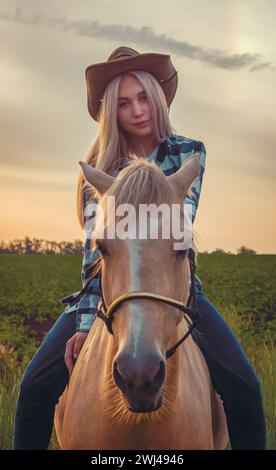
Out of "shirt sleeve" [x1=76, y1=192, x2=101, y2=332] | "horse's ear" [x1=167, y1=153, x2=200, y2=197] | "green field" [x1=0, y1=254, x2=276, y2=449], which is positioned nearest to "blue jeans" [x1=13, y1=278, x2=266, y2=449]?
"shirt sleeve" [x1=76, y1=192, x2=101, y2=332]

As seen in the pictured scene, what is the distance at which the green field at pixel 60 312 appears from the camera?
568 centimetres

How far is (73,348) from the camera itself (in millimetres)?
3314

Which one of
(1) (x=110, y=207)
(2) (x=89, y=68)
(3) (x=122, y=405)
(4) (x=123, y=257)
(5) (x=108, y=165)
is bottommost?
(3) (x=122, y=405)

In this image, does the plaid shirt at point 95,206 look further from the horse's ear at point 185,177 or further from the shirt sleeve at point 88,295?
the horse's ear at point 185,177

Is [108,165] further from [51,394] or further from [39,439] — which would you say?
[39,439]

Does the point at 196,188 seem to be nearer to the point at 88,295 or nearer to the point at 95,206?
the point at 95,206

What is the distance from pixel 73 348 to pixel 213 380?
2.89 feet

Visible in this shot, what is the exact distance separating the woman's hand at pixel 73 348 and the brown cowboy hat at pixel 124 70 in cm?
169

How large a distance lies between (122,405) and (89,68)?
231 cm

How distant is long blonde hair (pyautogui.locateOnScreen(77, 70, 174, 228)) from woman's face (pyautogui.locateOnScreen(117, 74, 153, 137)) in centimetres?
4

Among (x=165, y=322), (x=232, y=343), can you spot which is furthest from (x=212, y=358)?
(x=165, y=322)

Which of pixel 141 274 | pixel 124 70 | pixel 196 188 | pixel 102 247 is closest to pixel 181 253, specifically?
pixel 141 274
